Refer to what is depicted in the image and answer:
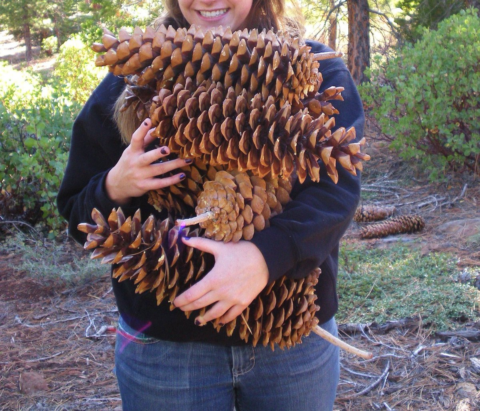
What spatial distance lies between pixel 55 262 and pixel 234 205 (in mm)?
3804

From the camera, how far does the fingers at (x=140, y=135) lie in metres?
1.25

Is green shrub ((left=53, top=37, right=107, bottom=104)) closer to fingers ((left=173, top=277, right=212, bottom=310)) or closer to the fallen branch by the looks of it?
the fallen branch

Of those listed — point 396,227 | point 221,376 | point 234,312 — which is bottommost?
point 396,227

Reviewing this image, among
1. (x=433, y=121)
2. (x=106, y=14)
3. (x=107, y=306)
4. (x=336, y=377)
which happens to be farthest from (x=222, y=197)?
(x=106, y=14)

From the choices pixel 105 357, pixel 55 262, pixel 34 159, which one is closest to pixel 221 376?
pixel 105 357

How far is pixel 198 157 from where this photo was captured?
121 cm

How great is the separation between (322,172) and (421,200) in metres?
4.96

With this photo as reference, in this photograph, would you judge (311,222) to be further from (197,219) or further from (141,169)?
(141,169)

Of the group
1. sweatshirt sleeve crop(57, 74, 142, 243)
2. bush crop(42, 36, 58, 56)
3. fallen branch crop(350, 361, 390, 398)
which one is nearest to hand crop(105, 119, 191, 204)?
sweatshirt sleeve crop(57, 74, 142, 243)

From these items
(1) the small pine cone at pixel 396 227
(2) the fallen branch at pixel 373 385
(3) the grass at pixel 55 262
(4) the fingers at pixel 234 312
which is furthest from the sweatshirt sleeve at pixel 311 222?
(1) the small pine cone at pixel 396 227

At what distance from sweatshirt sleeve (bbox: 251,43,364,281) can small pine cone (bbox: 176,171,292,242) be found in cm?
7

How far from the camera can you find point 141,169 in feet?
4.32

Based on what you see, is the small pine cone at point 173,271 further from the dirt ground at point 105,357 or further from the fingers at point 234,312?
the dirt ground at point 105,357

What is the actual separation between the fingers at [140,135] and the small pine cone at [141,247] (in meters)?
0.20
